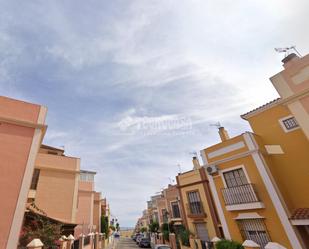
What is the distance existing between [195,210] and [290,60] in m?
13.7

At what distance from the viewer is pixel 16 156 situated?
8484 mm

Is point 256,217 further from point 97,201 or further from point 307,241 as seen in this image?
point 97,201

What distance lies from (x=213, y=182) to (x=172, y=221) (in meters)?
17.1

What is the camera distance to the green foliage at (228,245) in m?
10.7

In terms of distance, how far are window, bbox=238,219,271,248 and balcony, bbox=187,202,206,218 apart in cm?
525

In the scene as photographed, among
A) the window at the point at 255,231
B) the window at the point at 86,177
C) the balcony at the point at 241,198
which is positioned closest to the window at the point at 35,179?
the window at the point at 86,177

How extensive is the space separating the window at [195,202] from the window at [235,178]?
542 centimetres

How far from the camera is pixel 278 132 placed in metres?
12.2

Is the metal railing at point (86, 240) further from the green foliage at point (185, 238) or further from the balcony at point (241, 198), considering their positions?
the balcony at point (241, 198)

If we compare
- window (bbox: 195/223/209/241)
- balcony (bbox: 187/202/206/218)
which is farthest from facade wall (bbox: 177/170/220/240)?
window (bbox: 195/223/209/241)

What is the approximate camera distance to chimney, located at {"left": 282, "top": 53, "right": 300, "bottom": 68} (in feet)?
33.4

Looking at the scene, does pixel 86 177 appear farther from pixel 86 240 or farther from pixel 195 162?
pixel 195 162

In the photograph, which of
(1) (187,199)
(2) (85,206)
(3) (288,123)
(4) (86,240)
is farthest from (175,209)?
(3) (288,123)

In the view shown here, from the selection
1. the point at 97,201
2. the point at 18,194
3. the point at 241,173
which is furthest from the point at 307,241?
the point at 97,201
